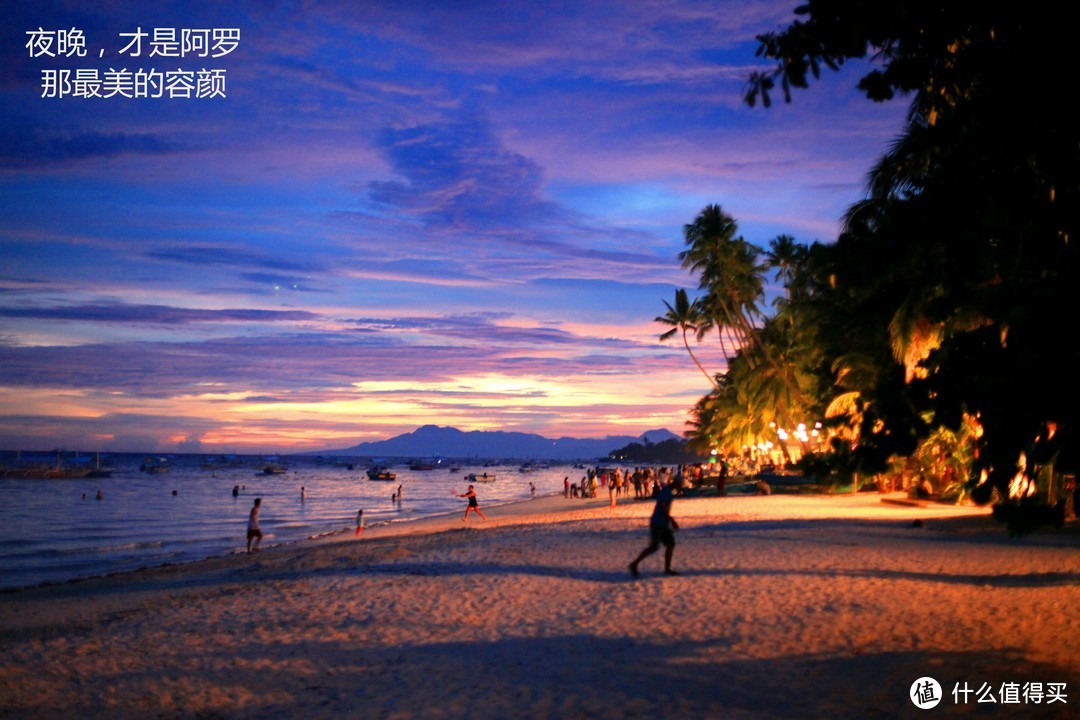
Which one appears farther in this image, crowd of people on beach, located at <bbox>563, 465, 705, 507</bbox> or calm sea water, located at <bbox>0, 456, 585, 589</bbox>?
crowd of people on beach, located at <bbox>563, 465, 705, 507</bbox>

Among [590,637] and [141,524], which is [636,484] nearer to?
[141,524]

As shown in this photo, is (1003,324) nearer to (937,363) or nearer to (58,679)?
(937,363)

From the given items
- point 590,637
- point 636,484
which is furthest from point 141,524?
point 590,637

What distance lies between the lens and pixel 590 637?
31.2 ft

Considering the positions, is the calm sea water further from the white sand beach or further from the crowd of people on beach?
the crowd of people on beach

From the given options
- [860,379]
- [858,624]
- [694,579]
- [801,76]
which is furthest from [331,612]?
[860,379]

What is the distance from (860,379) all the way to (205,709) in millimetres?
21692

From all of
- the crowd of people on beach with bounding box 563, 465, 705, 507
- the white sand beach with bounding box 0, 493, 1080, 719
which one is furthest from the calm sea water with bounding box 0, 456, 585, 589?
the crowd of people on beach with bounding box 563, 465, 705, 507

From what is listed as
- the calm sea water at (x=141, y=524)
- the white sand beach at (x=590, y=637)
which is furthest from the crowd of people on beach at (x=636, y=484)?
the white sand beach at (x=590, y=637)

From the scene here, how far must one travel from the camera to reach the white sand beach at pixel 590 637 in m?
7.47

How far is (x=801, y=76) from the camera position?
6.01 metres

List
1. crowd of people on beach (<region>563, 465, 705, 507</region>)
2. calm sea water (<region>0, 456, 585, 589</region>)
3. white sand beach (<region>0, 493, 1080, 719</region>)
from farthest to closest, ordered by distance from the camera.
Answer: crowd of people on beach (<region>563, 465, 705, 507</region>) → calm sea water (<region>0, 456, 585, 589</region>) → white sand beach (<region>0, 493, 1080, 719</region>)

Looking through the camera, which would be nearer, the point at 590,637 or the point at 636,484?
the point at 590,637

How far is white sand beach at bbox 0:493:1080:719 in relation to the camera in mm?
7469
